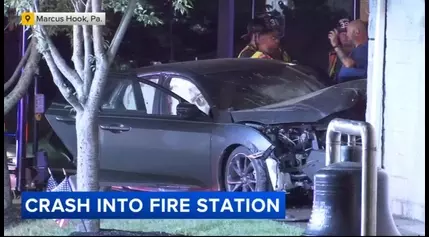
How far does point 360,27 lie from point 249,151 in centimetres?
117

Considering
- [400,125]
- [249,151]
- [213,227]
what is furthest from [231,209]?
[400,125]

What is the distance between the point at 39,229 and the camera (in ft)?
16.7

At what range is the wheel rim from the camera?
569cm

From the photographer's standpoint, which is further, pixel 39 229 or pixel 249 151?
pixel 249 151

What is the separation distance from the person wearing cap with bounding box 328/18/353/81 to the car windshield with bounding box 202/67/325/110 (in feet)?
0.40

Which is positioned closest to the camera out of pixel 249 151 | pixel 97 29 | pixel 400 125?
pixel 97 29

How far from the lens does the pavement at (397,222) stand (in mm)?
5109

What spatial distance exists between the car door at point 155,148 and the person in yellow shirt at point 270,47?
58 centimetres

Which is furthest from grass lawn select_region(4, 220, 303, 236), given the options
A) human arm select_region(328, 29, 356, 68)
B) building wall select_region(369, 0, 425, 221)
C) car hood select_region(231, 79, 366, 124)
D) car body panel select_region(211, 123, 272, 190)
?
human arm select_region(328, 29, 356, 68)

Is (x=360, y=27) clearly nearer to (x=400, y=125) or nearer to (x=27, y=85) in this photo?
(x=400, y=125)

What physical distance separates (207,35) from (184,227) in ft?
4.66

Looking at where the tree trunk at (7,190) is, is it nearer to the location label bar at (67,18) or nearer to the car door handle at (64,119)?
the car door handle at (64,119)

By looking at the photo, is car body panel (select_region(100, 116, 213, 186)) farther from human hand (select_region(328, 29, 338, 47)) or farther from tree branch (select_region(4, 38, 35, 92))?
human hand (select_region(328, 29, 338, 47))

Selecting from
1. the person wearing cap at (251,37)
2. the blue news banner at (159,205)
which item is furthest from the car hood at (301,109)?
the blue news banner at (159,205)
